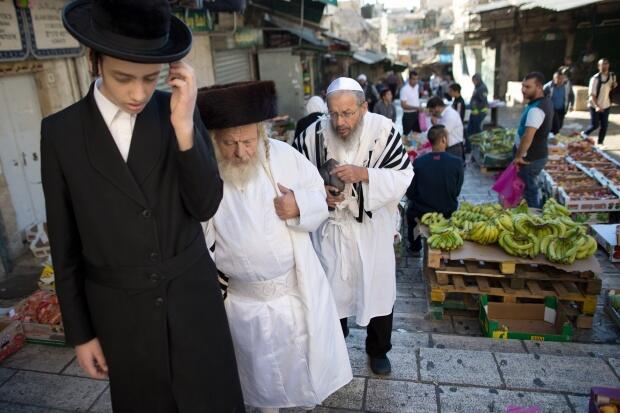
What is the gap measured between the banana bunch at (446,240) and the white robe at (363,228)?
4.08 ft

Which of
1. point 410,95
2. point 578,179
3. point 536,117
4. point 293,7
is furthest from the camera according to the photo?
point 293,7

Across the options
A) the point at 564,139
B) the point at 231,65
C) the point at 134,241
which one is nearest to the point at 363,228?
the point at 134,241

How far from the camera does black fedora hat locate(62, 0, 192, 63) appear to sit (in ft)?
4.33

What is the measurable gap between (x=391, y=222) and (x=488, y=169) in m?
7.11

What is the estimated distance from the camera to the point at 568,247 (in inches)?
156

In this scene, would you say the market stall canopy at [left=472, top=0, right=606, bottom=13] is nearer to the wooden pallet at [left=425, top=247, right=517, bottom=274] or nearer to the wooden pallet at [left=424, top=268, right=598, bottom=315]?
the wooden pallet at [left=424, top=268, right=598, bottom=315]

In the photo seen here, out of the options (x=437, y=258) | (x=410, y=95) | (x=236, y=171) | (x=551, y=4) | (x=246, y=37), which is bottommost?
(x=437, y=258)

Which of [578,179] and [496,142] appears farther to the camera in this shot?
[496,142]

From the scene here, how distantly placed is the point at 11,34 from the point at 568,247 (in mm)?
6315

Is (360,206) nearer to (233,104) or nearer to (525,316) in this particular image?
(233,104)

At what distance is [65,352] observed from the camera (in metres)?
3.60

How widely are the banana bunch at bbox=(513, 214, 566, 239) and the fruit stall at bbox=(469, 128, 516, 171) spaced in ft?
17.7

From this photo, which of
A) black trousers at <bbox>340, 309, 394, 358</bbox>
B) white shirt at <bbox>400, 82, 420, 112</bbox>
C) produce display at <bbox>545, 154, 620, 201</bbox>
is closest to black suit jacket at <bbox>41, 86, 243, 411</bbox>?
black trousers at <bbox>340, 309, 394, 358</bbox>

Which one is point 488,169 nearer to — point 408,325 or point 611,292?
point 611,292
